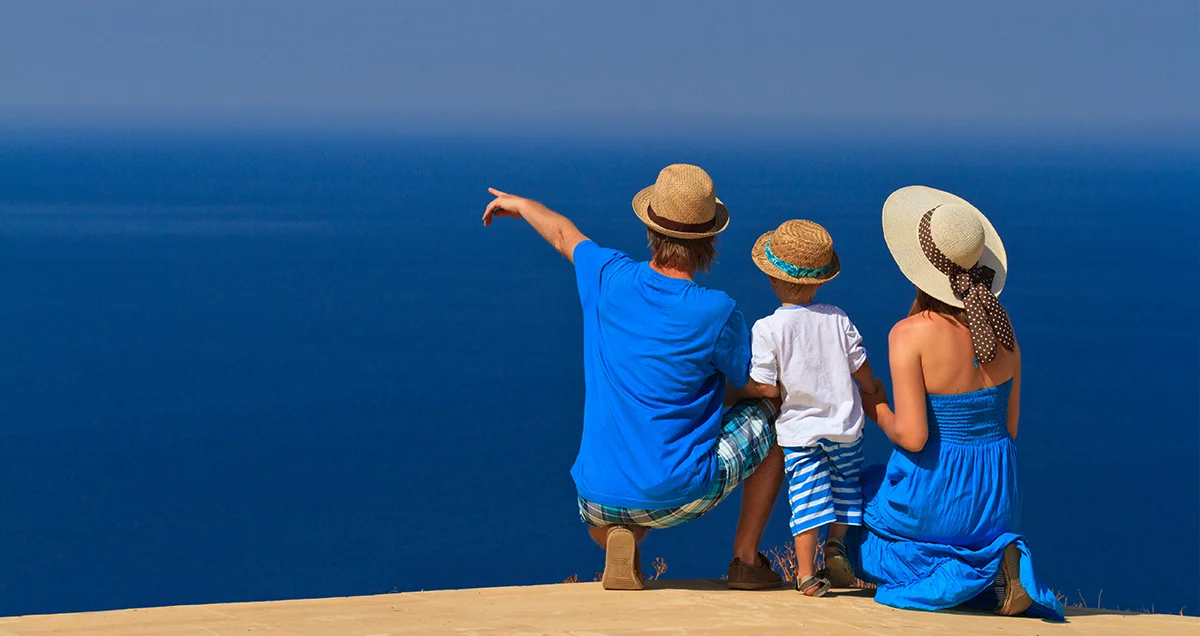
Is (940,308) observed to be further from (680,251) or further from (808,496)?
(680,251)

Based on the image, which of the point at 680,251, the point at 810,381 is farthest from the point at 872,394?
the point at 680,251

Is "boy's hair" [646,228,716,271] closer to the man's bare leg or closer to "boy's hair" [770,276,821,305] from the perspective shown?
"boy's hair" [770,276,821,305]

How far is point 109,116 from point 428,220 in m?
67.3

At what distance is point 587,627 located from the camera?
4.25 m

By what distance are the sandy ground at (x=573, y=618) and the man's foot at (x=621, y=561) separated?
0.06 meters

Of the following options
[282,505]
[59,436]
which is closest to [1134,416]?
[282,505]

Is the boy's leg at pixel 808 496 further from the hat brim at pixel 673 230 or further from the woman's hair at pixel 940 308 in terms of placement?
the hat brim at pixel 673 230

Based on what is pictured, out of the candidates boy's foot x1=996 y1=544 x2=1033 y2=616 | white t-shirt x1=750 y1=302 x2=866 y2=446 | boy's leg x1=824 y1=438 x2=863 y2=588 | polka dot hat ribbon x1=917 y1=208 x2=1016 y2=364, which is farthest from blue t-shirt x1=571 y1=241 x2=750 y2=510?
boy's foot x1=996 y1=544 x2=1033 y2=616

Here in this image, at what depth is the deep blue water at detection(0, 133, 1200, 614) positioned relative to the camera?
115ft

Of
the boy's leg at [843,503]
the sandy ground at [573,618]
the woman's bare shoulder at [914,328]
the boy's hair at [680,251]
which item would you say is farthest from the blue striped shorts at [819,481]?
the boy's hair at [680,251]

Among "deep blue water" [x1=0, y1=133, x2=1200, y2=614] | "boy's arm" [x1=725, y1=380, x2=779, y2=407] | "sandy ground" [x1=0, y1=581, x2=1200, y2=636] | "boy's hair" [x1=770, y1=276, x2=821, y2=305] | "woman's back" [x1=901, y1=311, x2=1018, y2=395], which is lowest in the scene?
"deep blue water" [x1=0, y1=133, x2=1200, y2=614]

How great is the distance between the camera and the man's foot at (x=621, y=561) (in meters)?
4.84

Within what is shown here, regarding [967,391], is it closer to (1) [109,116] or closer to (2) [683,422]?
(2) [683,422]

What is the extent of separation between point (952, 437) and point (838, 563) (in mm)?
521
